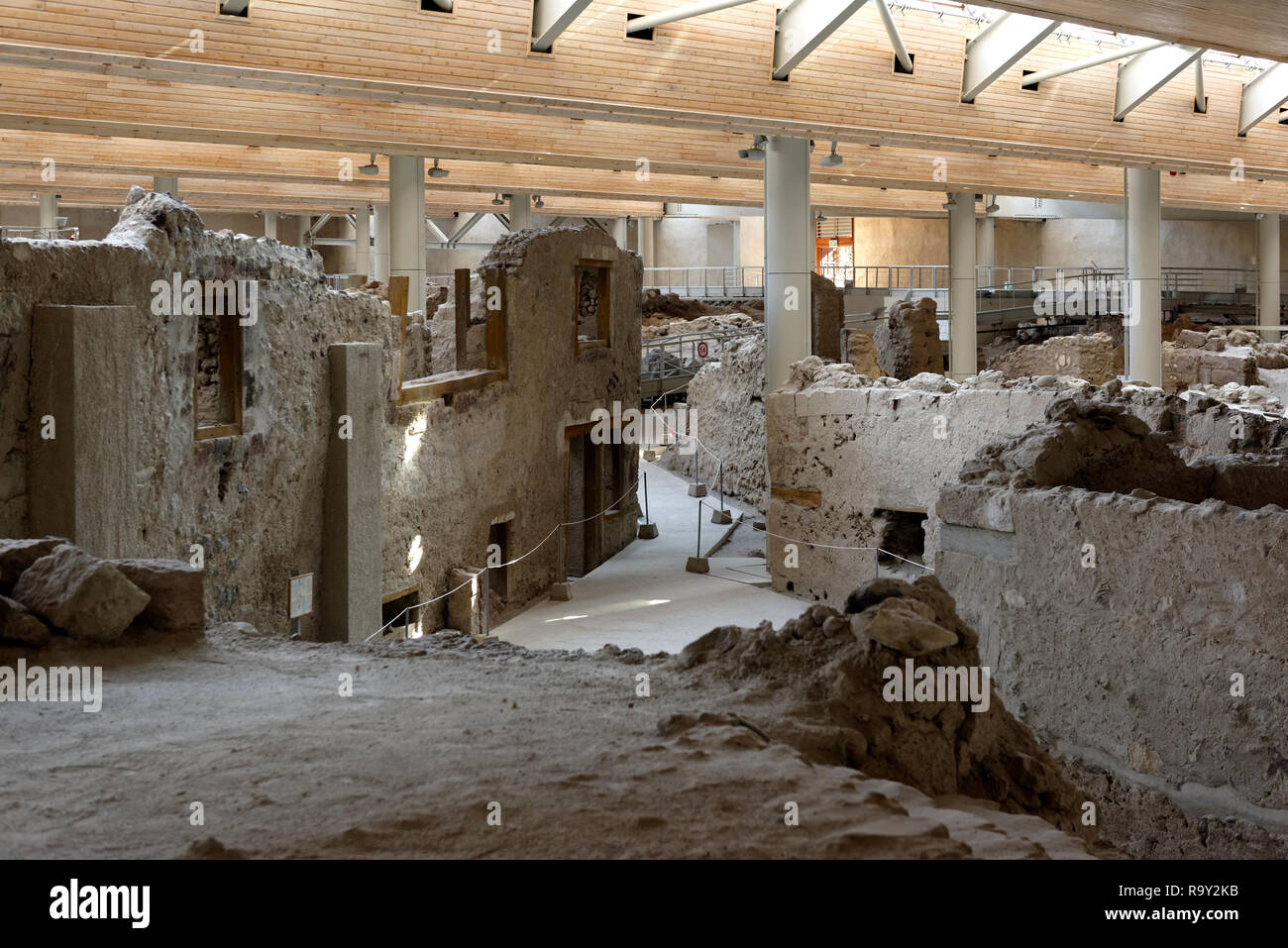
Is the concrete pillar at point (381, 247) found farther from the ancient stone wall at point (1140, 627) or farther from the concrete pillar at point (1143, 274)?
the ancient stone wall at point (1140, 627)

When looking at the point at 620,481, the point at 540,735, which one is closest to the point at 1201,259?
the point at 620,481

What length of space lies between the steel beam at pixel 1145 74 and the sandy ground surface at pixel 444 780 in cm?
1532

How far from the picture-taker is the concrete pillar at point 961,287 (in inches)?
923

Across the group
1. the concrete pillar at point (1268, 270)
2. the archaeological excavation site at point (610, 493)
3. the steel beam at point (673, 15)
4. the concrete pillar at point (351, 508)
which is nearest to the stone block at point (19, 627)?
the archaeological excavation site at point (610, 493)

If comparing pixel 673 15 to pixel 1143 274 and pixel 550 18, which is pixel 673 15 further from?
pixel 1143 274

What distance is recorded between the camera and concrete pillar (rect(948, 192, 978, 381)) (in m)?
23.4

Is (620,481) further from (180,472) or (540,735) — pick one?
(540,735)

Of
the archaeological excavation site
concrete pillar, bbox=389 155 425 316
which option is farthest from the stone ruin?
concrete pillar, bbox=389 155 425 316

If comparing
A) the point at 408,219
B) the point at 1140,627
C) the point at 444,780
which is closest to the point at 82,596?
the point at 444,780

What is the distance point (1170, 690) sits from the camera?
232 inches

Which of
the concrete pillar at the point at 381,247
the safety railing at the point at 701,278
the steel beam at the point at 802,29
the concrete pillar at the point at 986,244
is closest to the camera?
the steel beam at the point at 802,29

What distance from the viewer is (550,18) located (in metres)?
12.4

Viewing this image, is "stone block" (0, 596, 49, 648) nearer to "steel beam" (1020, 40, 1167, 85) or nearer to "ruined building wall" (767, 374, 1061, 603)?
"ruined building wall" (767, 374, 1061, 603)

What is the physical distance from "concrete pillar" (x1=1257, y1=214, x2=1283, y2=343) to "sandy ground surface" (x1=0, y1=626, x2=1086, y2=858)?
30.6 meters
